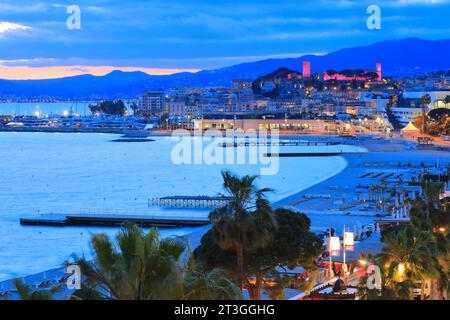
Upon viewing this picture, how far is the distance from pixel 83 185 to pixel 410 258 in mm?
38703

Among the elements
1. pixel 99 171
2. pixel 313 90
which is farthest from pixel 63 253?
pixel 313 90

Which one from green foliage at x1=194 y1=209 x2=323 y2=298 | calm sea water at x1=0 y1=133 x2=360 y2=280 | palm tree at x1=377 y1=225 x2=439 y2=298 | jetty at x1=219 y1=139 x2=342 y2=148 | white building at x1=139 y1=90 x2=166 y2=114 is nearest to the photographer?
palm tree at x1=377 y1=225 x2=439 y2=298

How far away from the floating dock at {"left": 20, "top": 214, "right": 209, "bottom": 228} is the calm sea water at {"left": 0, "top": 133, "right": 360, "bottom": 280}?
0.68 meters

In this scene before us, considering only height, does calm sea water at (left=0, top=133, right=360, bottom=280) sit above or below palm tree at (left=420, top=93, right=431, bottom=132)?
below

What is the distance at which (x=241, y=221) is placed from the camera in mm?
11312

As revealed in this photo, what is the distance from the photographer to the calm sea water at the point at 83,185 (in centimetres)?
2522

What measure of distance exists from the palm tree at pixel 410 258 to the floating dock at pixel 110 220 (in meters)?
17.5

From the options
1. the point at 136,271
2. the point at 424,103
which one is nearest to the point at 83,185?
the point at 136,271

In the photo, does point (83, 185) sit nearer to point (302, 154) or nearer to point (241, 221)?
point (302, 154)

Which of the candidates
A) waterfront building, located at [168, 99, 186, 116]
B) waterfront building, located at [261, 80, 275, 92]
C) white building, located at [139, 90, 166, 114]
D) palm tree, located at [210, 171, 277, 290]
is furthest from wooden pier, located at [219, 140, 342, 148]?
white building, located at [139, 90, 166, 114]

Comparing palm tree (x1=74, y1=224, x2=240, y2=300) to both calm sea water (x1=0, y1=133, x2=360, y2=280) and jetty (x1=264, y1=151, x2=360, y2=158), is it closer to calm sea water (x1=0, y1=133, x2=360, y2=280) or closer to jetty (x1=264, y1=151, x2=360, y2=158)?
calm sea water (x1=0, y1=133, x2=360, y2=280)

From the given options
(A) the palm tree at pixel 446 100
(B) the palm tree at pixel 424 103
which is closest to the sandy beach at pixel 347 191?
(B) the palm tree at pixel 424 103

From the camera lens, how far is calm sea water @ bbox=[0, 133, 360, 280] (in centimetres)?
2522

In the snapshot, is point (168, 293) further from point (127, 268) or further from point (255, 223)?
point (255, 223)
